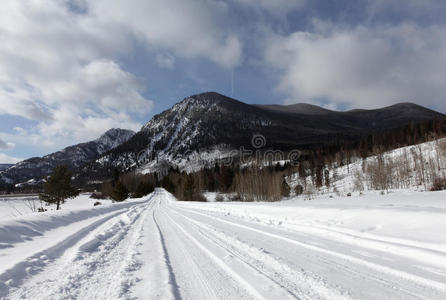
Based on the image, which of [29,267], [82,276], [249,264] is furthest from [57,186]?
[249,264]

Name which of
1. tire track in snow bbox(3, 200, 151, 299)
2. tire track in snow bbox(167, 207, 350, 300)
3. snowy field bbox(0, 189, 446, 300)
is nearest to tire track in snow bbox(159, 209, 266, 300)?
snowy field bbox(0, 189, 446, 300)

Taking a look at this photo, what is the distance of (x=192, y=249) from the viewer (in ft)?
16.6

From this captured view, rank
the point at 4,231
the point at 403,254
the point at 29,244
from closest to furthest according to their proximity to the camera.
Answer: the point at 403,254
the point at 29,244
the point at 4,231

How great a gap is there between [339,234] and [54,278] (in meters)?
5.72

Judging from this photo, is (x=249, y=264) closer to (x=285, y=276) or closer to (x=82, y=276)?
(x=285, y=276)

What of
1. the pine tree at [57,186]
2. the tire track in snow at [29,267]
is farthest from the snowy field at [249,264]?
the pine tree at [57,186]

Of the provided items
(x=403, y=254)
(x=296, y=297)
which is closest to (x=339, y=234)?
(x=403, y=254)

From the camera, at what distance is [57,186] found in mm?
29516

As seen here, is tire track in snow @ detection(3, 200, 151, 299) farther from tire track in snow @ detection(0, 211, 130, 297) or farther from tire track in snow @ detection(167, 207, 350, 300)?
tire track in snow @ detection(167, 207, 350, 300)

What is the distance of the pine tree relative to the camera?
29222mm

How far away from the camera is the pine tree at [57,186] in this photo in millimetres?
29222

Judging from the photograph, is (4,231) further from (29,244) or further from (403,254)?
(403,254)

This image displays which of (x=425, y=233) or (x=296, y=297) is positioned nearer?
(x=296, y=297)

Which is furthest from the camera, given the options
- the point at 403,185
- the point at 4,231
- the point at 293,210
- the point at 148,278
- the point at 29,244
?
the point at 403,185
